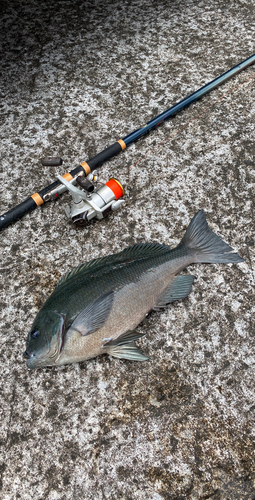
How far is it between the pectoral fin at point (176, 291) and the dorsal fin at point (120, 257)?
0.19m

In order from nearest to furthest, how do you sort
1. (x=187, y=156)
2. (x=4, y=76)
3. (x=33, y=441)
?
(x=33, y=441)
(x=187, y=156)
(x=4, y=76)

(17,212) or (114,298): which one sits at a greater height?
(17,212)

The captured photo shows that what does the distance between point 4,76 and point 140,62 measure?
1.26m

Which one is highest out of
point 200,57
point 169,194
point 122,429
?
point 200,57

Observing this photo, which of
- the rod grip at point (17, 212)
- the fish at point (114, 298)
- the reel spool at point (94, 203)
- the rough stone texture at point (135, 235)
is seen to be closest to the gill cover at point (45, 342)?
the fish at point (114, 298)

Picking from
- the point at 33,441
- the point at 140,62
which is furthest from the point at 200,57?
the point at 33,441

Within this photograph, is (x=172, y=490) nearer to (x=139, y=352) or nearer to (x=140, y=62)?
(x=139, y=352)

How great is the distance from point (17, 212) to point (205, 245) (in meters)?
1.21

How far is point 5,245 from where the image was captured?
2.22 meters

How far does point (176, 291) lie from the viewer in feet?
6.19

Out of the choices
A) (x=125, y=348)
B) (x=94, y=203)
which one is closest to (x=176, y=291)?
(x=125, y=348)

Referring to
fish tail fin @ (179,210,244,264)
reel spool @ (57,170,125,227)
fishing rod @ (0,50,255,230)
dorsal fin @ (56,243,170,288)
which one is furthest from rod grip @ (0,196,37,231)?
fish tail fin @ (179,210,244,264)

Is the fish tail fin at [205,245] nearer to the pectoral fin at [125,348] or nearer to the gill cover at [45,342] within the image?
the pectoral fin at [125,348]

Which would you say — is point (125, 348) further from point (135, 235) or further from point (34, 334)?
point (135, 235)
